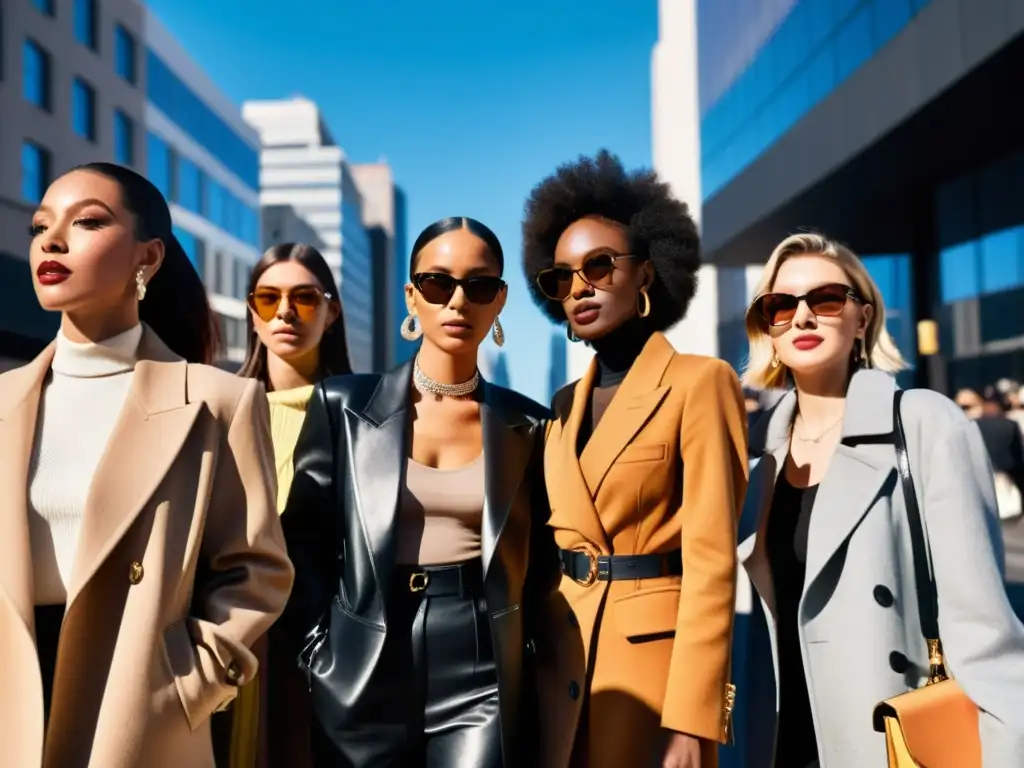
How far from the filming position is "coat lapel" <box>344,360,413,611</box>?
2768mm

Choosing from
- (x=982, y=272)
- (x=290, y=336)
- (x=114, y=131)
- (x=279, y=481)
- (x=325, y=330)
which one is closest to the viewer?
(x=279, y=481)

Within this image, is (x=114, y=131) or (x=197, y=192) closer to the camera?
(x=114, y=131)

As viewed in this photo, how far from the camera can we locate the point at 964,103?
12.9 meters

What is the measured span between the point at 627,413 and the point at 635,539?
0.40 m

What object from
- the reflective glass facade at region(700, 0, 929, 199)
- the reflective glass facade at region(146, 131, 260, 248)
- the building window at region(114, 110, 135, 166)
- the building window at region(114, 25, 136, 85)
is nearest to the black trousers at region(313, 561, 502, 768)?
the reflective glass facade at region(700, 0, 929, 199)

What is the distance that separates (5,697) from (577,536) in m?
1.60

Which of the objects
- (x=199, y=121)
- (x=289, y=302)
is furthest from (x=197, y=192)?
(x=289, y=302)

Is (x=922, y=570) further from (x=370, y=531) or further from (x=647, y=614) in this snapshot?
(x=370, y=531)

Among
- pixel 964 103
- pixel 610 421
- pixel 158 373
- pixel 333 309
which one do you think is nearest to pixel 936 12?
pixel 964 103

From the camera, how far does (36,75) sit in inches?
1005

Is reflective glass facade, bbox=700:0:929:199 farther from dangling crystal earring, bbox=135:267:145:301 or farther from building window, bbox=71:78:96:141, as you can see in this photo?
building window, bbox=71:78:96:141

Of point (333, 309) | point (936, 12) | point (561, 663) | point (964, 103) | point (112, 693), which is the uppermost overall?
point (936, 12)

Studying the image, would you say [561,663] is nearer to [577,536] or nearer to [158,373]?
[577,536]

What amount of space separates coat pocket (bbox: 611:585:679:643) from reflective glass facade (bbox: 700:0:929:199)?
1408 centimetres
